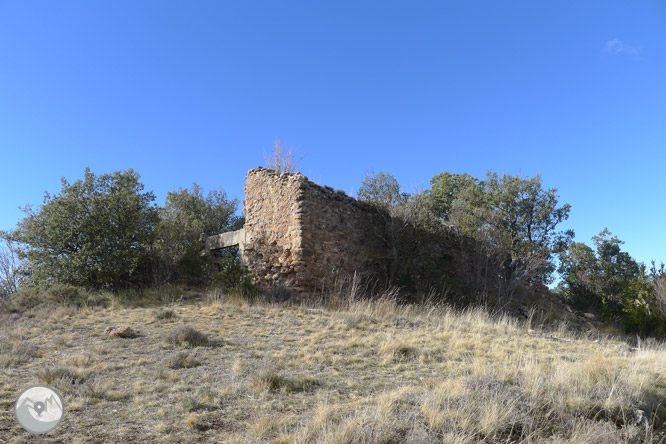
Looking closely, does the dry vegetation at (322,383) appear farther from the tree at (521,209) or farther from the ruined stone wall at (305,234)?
the tree at (521,209)

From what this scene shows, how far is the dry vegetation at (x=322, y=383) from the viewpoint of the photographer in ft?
12.7

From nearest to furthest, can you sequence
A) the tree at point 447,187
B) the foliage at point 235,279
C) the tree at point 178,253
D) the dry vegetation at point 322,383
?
the dry vegetation at point 322,383, the foliage at point 235,279, the tree at point 178,253, the tree at point 447,187

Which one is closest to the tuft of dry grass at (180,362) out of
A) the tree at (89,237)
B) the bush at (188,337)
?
the bush at (188,337)

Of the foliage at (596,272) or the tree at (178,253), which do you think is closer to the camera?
the tree at (178,253)

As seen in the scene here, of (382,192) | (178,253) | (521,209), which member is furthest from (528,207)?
(178,253)

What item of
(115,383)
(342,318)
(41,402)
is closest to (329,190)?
(342,318)

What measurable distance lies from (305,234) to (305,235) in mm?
27

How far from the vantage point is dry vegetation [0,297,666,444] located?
12.7 feet

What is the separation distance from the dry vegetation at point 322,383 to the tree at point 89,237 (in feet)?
9.90

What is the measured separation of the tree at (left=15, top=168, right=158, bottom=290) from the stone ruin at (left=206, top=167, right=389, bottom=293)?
3351mm

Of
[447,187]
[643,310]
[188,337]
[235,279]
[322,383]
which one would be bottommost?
[322,383]

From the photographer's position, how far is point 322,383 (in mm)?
5359

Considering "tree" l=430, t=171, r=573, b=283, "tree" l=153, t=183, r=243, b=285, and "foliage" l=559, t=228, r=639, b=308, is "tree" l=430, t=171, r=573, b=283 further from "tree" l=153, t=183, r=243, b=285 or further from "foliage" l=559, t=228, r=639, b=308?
"tree" l=153, t=183, r=243, b=285

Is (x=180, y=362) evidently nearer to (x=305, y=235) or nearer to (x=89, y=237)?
(x=305, y=235)
